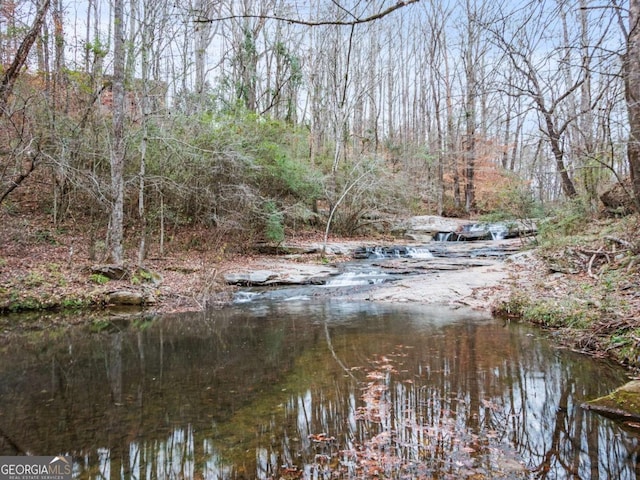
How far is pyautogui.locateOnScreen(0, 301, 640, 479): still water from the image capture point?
2871mm

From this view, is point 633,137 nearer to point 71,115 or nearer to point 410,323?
point 410,323

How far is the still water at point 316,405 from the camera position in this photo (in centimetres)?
287

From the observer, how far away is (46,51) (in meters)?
12.5

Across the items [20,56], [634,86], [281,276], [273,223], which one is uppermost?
[20,56]

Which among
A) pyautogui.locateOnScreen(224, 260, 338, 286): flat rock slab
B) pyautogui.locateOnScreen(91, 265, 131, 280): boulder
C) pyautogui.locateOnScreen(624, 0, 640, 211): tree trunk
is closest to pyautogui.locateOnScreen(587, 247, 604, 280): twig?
pyautogui.locateOnScreen(624, 0, 640, 211): tree trunk

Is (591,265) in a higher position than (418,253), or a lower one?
higher

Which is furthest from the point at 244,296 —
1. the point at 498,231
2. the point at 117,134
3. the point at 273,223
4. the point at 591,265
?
the point at 498,231

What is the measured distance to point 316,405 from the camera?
12.6 feet

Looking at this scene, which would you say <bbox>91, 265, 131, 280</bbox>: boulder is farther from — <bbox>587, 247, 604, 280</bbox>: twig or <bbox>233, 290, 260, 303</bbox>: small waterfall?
<bbox>587, 247, 604, 280</bbox>: twig

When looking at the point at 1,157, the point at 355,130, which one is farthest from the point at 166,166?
the point at 355,130

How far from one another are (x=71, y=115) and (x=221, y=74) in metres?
7.80

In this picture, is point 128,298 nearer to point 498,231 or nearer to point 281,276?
point 281,276

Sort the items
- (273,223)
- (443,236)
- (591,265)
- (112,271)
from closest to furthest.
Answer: (591,265) < (112,271) < (273,223) < (443,236)

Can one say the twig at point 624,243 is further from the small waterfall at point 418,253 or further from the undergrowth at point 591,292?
the small waterfall at point 418,253
